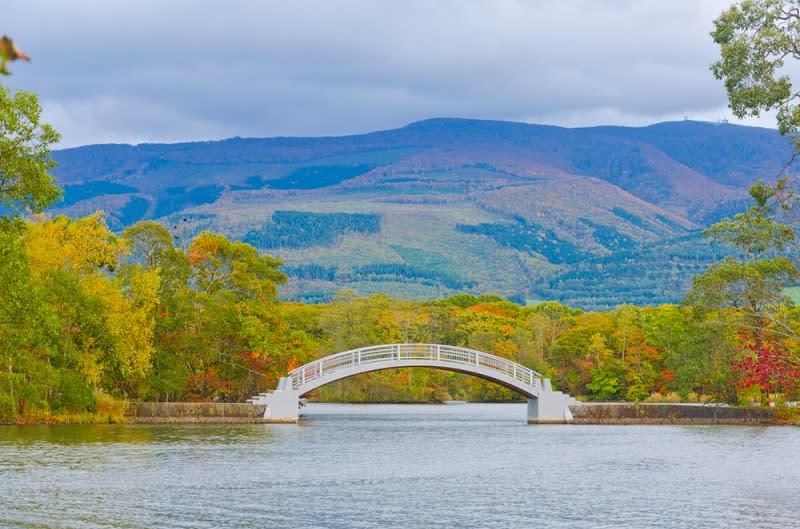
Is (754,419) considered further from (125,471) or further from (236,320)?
(125,471)

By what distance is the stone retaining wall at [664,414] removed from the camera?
62.7 m

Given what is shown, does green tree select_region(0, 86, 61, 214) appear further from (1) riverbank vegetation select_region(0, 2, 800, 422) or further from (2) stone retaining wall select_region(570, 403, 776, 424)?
(2) stone retaining wall select_region(570, 403, 776, 424)

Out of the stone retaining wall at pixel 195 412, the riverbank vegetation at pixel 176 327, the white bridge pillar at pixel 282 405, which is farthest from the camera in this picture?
the white bridge pillar at pixel 282 405

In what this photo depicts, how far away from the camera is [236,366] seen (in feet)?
206

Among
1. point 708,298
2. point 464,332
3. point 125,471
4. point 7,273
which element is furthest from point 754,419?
point 464,332

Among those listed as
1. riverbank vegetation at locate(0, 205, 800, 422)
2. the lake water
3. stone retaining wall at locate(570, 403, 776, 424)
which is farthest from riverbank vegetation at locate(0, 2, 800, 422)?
the lake water

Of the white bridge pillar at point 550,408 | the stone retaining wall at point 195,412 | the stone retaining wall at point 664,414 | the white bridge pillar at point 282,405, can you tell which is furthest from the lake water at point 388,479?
the white bridge pillar at point 550,408

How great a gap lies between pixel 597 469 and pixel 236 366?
98.5 ft

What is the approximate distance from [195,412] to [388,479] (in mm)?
27690

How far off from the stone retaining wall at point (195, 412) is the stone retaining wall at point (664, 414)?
18.5 m

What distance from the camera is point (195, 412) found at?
59188 millimetres

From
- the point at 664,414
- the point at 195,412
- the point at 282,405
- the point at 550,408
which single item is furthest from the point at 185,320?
the point at 664,414

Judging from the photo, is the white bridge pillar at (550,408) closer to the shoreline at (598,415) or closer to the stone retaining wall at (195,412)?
the shoreline at (598,415)

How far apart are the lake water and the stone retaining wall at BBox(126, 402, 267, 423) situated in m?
3.14
